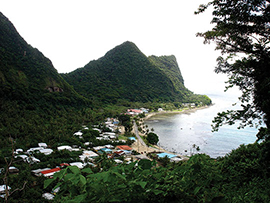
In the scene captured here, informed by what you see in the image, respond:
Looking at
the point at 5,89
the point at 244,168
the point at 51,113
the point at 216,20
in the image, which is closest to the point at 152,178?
the point at 244,168

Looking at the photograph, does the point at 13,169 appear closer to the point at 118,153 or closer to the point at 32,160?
the point at 32,160

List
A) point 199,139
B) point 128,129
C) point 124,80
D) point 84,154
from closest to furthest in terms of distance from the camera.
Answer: point 84,154 < point 199,139 < point 128,129 < point 124,80

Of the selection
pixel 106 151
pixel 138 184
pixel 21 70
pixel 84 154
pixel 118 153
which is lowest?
pixel 118 153

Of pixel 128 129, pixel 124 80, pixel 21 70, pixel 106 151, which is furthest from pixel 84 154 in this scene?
pixel 124 80

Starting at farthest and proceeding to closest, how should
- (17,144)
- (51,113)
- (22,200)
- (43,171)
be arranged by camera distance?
(51,113) → (17,144) → (43,171) → (22,200)

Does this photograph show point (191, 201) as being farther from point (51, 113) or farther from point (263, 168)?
point (51, 113)

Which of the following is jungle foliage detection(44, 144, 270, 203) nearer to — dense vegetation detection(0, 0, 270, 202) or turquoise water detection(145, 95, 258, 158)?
dense vegetation detection(0, 0, 270, 202)

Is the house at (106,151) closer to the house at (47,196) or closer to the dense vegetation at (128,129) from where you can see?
the dense vegetation at (128,129)

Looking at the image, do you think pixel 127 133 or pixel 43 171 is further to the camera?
pixel 127 133
